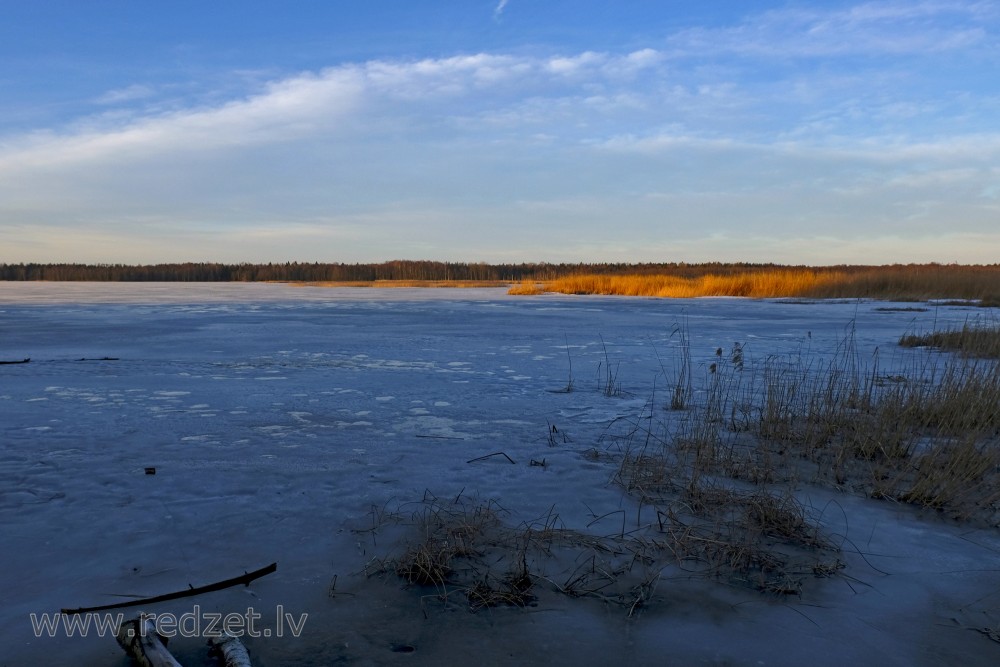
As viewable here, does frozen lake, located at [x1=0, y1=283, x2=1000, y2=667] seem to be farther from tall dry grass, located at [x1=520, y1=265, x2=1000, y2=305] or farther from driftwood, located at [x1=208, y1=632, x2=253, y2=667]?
tall dry grass, located at [x1=520, y1=265, x2=1000, y2=305]

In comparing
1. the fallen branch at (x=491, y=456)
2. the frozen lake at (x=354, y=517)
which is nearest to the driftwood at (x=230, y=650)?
the frozen lake at (x=354, y=517)

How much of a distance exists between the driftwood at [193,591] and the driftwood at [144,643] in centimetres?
19

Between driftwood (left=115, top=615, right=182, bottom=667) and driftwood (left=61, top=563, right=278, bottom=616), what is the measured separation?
0.62 ft

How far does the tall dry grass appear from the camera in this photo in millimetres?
21705

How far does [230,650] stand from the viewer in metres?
1.92

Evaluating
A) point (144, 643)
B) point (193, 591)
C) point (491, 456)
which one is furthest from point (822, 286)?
point (144, 643)

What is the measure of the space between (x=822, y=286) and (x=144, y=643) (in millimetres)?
26296

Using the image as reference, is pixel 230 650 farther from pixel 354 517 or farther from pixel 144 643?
pixel 354 517

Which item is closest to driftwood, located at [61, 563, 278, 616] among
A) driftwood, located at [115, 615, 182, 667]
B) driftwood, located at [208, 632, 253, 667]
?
driftwood, located at [115, 615, 182, 667]

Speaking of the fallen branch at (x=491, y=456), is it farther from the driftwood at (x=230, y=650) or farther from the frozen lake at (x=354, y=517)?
the driftwood at (x=230, y=650)

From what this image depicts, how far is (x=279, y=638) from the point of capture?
2094mm

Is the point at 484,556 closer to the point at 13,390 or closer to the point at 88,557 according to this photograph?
the point at 88,557

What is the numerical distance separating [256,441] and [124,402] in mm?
1860

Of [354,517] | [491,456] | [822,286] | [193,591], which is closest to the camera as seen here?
[193,591]
